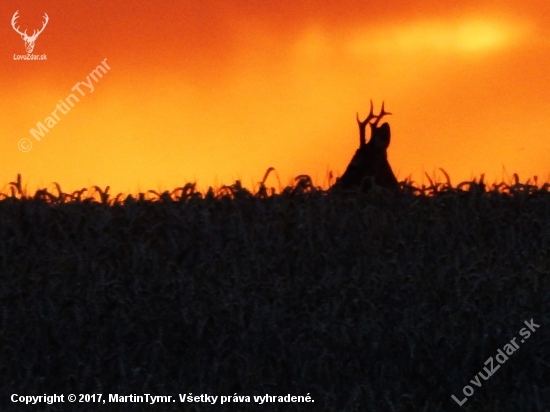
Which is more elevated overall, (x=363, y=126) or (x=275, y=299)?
(x=363, y=126)

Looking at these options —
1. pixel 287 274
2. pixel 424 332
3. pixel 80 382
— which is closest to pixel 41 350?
pixel 80 382

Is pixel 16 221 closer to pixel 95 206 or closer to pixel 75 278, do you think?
pixel 95 206

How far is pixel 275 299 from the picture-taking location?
7172 millimetres

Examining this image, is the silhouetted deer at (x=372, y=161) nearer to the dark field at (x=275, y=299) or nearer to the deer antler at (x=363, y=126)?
the deer antler at (x=363, y=126)

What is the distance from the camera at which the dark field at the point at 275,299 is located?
257 inches

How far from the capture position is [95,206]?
8828mm

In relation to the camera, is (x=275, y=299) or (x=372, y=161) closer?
(x=275, y=299)

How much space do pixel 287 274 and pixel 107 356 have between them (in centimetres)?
160

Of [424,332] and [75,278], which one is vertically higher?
[75,278]

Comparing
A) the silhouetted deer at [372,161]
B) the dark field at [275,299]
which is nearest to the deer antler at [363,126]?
the silhouetted deer at [372,161]

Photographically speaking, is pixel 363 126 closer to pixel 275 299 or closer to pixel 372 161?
pixel 372 161

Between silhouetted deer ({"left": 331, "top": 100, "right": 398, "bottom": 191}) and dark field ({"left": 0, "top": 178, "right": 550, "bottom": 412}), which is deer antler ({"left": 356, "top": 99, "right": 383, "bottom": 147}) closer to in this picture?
silhouetted deer ({"left": 331, "top": 100, "right": 398, "bottom": 191})

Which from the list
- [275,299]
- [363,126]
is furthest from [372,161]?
[275,299]

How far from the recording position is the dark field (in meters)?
6.52
